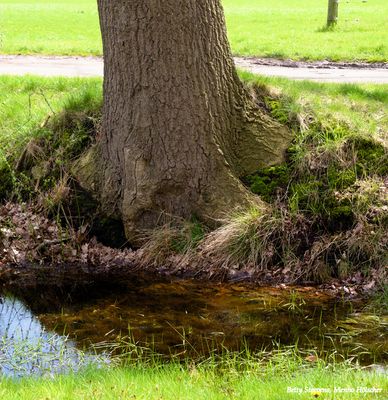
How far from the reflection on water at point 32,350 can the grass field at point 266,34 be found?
9783 millimetres

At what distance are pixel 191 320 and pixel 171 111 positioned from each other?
8.35 ft

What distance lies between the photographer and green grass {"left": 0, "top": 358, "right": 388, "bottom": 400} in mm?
4723

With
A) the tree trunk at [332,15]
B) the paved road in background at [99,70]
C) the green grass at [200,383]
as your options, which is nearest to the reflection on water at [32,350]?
the green grass at [200,383]

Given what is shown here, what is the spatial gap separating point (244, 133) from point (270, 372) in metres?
4.06

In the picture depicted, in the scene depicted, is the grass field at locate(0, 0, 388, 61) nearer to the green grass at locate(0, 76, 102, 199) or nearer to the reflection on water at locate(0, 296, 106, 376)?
the green grass at locate(0, 76, 102, 199)

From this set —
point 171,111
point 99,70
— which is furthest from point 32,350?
point 99,70

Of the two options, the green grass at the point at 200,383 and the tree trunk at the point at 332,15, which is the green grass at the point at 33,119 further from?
the tree trunk at the point at 332,15

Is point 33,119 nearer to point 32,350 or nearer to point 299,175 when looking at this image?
point 299,175

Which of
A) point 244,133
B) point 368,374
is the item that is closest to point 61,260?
point 244,133

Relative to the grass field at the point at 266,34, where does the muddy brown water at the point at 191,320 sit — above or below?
below

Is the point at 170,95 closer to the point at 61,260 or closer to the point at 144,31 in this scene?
the point at 144,31

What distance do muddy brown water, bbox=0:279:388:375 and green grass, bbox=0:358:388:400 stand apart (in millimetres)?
616

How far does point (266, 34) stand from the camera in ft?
70.9

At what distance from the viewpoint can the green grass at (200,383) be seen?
4.72 meters
